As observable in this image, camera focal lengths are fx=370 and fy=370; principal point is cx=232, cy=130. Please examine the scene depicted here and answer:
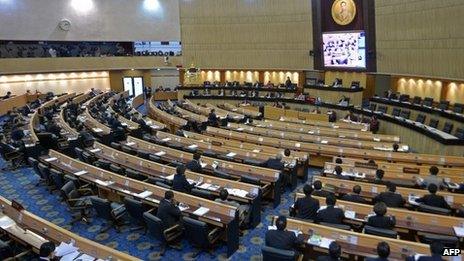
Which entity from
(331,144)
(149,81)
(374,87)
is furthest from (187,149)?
(149,81)

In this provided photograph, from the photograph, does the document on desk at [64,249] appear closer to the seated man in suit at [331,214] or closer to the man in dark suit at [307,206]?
the man in dark suit at [307,206]

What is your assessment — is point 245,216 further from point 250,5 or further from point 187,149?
point 250,5

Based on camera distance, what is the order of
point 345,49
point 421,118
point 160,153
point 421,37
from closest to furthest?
point 160,153 → point 421,118 → point 421,37 → point 345,49

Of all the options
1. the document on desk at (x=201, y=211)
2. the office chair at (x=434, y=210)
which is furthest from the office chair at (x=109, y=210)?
the office chair at (x=434, y=210)

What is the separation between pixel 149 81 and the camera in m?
34.2

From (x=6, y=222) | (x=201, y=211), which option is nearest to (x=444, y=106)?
(x=201, y=211)

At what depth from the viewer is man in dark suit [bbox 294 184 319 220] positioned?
7328mm

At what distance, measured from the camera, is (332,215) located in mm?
7000

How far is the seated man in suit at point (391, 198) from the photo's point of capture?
7.68 metres

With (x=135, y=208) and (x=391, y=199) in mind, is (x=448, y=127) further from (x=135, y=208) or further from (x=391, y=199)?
(x=135, y=208)

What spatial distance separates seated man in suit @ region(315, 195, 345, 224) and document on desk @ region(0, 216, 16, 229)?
6130mm

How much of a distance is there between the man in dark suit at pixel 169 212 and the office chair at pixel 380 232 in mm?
3560

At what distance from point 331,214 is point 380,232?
1000mm

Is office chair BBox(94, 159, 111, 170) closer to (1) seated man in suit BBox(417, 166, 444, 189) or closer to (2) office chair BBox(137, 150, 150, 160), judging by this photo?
(2) office chair BBox(137, 150, 150, 160)
